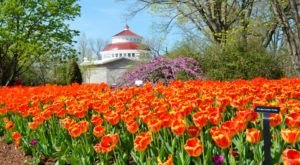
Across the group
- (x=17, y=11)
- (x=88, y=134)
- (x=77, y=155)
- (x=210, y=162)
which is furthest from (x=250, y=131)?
(x=17, y=11)

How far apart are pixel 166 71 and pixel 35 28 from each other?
11.4m

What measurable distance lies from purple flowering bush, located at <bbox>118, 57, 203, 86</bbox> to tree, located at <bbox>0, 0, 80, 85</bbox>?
912 centimetres

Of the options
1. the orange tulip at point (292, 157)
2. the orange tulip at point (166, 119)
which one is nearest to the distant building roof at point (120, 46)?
the orange tulip at point (166, 119)

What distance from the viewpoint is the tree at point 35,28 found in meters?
22.2

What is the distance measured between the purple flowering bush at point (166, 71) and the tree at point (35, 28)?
9119 mm

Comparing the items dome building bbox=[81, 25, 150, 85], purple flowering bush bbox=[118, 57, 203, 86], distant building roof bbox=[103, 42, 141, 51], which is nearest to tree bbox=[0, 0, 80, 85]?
dome building bbox=[81, 25, 150, 85]

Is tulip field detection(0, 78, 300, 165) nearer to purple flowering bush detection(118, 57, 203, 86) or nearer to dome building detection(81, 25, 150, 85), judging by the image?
purple flowering bush detection(118, 57, 203, 86)

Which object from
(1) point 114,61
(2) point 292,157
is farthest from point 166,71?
(1) point 114,61

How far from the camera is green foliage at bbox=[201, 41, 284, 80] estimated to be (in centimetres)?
1460

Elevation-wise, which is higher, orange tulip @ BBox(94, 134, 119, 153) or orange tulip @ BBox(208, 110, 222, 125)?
orange tulip @ BBox(208, 110, 222, 125)

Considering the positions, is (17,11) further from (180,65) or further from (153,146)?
(153,146)

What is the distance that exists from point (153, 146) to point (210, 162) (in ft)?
2.12

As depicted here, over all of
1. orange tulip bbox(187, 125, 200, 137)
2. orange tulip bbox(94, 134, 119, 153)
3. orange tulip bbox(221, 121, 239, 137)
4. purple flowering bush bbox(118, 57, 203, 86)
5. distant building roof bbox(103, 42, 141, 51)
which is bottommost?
orange tulip bbox(94, 134, 119, 153)

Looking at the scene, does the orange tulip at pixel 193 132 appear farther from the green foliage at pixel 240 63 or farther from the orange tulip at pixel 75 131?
the green foliage at pixel 240 63
